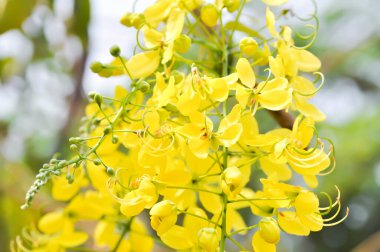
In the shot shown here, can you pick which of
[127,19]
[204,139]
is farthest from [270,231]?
[127,19]

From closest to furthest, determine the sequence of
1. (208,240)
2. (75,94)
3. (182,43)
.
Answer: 1. (208,240)
2. (182,43)
3. (75,94)

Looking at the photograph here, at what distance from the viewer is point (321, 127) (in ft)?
6.63

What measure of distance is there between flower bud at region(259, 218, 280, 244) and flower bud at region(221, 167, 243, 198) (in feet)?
0.14

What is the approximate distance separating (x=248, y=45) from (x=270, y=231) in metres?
0.21

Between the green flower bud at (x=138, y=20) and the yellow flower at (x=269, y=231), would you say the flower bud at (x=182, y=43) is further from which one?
the yellow flower at (x=269, y=231)

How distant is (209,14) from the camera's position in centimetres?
64

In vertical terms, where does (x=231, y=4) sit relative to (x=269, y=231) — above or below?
above

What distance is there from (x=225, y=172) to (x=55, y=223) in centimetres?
35

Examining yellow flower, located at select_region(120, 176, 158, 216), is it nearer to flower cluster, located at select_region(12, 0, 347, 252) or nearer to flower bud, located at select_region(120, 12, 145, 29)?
→ flower cluster, located at select_region(12, 0, 347, 252)

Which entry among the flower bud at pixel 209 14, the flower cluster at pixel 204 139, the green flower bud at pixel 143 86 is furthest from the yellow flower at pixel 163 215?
the flower bud at pixel 209 14

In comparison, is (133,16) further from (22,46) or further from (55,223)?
(22,46)

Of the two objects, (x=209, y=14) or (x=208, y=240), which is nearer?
(x=208, y=240)

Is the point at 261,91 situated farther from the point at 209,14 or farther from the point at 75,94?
the point at 75,94

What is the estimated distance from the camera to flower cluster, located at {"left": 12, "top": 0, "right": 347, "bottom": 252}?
20.3 inches
